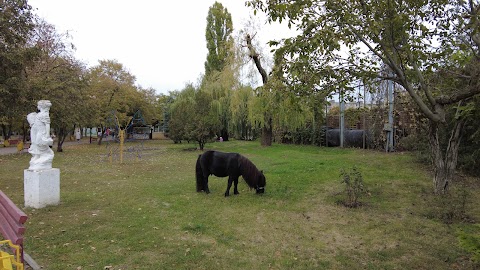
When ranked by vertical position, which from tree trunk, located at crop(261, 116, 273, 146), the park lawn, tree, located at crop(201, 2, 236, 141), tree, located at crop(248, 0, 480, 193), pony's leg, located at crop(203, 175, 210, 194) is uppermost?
tree, located at crop(201, 2, 236, 141)

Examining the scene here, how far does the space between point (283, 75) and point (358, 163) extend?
840 cm

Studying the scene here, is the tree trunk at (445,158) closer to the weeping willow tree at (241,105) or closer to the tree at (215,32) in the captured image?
the weeping willow tree at (241,105)

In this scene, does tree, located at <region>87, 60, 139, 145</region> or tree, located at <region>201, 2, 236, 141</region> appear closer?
tree, located at <region>201, 2, 236, 141</region>

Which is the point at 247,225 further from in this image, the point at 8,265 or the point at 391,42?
the point at 391,42

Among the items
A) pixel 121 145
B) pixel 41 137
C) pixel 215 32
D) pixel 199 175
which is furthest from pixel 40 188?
pixel 215 32

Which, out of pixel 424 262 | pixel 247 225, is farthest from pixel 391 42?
pixel 247 225

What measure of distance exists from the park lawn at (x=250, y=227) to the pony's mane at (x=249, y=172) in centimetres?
45

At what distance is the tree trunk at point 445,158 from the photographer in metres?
7.57

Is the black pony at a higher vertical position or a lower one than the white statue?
lower

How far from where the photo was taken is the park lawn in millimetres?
4457

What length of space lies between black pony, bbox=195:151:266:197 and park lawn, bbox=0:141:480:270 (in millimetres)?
399

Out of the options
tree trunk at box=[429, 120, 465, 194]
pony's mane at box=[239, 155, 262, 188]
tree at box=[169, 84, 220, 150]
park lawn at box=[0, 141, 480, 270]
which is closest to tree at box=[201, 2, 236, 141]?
tree at box=[169, 84, 220, 150]

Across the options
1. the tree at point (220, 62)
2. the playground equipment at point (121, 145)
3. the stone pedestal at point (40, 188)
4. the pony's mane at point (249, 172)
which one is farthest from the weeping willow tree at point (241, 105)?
the stone pedestal at point (40, 188)

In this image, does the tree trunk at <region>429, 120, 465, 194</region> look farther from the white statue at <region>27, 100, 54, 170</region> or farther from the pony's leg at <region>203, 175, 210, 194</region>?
the white statue at <region>27, 100, 54, 170</region>
